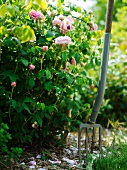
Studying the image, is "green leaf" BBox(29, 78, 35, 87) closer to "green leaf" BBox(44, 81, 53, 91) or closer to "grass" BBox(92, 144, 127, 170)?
"green leaf" BBox(44, 81, 53, 91)

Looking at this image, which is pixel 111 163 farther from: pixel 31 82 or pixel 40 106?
pixel 31 82

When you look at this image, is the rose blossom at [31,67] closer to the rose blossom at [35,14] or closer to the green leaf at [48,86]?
the green leaf at [48,86]

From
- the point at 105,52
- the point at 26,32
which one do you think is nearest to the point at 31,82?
the point at 26,32

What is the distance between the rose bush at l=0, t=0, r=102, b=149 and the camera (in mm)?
2691

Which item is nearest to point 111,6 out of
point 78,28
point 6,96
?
point 78,28

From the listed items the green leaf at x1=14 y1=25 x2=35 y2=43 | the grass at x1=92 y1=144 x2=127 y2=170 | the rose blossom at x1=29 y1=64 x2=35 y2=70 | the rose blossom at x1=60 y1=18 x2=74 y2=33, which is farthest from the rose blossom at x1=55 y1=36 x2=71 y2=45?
the grass at x1=92 y1=144 x2=127 y2=170

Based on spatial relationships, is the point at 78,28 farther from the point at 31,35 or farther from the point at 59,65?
the point at 31,35

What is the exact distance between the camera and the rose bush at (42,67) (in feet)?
8.83

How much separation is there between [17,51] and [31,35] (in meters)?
0.65

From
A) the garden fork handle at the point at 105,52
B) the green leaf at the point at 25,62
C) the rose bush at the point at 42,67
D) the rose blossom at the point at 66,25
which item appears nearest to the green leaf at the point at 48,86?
the rose bush at the point at 42,67

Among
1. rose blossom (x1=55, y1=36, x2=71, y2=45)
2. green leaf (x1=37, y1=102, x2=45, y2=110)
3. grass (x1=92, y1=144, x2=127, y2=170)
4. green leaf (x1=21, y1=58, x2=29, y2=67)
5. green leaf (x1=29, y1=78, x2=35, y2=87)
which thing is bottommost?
grass (x1=92, y1=144, x2=127, y2=170)

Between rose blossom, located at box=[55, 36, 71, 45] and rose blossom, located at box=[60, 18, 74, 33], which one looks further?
rose blossom, located at box=[60, 18, 74, 33]

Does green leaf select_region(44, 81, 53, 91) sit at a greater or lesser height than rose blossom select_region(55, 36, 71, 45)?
lesser

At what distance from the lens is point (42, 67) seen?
117 inches
